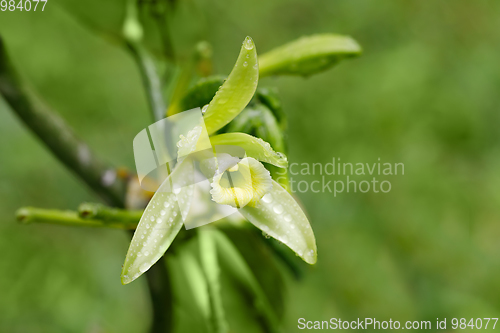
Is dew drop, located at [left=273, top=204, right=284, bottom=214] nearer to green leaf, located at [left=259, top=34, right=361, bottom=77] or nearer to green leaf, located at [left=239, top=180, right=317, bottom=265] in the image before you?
green leaf, located at [left=239, top=180, right=317, bottom=265]

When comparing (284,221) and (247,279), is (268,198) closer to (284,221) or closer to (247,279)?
(284,221)

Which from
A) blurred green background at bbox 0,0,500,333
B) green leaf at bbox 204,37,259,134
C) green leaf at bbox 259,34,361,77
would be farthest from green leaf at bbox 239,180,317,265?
blurred green background at bbox 0,0,500,333

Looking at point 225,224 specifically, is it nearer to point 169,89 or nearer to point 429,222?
point 169,89

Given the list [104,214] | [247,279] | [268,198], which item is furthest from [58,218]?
[247,279]

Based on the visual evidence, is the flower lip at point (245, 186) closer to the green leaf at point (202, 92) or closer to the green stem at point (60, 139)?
the green leaf at point (202, 92)

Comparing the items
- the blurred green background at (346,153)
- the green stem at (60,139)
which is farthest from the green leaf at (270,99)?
the blurred green background at (346,153)

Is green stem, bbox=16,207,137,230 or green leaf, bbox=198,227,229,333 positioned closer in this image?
green stem, bbox=16,207,137,230

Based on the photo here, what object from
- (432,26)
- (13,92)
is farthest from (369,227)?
(13,92)
